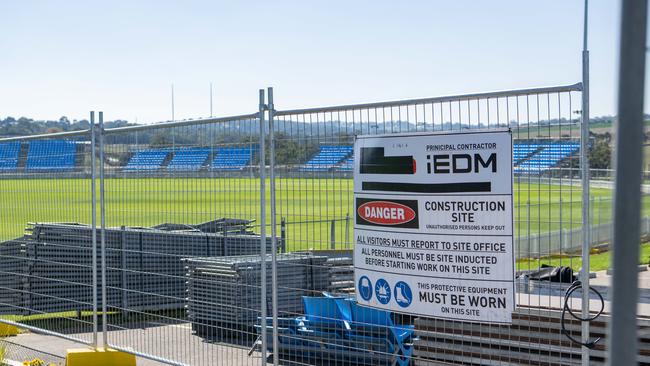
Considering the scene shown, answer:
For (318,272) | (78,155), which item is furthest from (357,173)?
(78,155)

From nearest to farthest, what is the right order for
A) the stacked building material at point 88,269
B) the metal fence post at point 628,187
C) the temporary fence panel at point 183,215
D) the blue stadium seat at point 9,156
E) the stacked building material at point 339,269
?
the metal fence post at point 628,187 < the temporary fence panel at point 183,215 < the stacked building material at point 339,269 < the stacked building material at point 88,269 < the blue stadium seat at point 9,156

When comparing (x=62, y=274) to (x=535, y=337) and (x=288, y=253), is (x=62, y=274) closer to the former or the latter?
(x=288, y=253)

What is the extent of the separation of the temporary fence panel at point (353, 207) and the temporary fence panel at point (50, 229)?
3.03 meters

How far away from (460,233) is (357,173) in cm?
99

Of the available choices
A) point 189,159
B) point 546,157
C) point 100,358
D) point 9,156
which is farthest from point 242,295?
point 9,156

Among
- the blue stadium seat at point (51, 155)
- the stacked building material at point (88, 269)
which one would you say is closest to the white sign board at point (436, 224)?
the stacked building material at point (88, 269)

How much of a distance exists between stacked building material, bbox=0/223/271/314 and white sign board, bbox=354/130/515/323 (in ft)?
8.20

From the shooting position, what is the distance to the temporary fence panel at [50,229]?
1003 centimetres

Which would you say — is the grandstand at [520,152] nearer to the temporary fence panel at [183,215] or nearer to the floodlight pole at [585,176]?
the floodlight pole at [585,176]

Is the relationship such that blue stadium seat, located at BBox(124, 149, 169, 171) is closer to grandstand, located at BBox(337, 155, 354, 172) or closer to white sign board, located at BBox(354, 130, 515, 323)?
grandstand, located at BBox(337, 155, 354, 172)

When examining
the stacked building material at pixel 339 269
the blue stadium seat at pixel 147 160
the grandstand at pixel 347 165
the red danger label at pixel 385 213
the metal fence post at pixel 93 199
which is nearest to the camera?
the red danger label at pixel 385 213

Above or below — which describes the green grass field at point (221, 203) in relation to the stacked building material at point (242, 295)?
above

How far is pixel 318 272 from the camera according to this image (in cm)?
888

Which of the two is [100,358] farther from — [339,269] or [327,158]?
[327,158]
